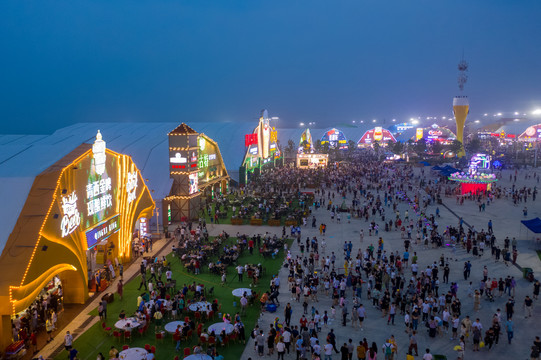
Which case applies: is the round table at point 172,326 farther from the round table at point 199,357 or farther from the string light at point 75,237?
the string light at point 75,237

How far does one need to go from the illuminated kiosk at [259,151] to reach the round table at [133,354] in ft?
129

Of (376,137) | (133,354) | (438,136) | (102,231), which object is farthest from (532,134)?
(133,354)

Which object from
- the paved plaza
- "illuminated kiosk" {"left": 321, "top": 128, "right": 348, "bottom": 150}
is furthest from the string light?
"illuminated kiosk" {"left": 321, "top": 128, "right": 348, "bottom": 150}

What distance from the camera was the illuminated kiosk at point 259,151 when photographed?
180 feet

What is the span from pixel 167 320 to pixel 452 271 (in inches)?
629

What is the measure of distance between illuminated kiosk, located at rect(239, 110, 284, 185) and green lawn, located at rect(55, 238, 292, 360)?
2730 cm

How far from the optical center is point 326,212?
39.5 metres

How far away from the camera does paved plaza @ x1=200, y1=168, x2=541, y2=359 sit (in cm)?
1605

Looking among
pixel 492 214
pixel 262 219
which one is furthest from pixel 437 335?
pixel 492 214

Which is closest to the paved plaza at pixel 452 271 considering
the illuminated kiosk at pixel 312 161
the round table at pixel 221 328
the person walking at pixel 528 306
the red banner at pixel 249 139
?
the person walking at pixel 528 306

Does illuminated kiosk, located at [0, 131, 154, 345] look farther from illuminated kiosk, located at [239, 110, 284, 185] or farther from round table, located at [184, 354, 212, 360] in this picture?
illuminated kiosk, located at [239, 110, 284, 185]

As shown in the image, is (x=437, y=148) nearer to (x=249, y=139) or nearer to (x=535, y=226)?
(x=249, y=139)

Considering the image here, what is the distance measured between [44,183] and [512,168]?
75206mm

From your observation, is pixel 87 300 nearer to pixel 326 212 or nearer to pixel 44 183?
pixel 44 183
